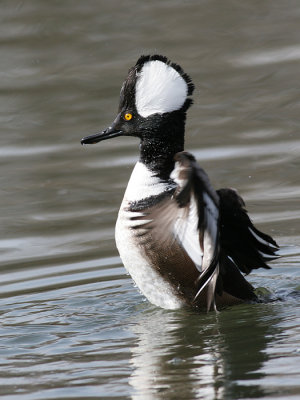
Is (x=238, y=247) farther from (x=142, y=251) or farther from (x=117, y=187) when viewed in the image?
(x=117, y=187)

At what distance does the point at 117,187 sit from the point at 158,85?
3.33 meters

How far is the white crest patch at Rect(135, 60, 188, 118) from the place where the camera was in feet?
20.7

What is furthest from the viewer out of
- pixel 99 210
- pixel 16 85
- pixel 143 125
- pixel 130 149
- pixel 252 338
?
pixel 16 85

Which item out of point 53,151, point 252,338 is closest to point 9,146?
point 53,151

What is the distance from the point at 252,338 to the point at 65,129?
18.0 ft

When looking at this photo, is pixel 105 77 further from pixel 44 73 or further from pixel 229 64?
pixel 229 64

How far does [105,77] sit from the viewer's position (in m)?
11.7

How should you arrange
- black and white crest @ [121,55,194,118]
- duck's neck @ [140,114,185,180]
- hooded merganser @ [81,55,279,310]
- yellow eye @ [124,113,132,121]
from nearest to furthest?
hooded merganser @ [81,55,279,310] → black and white crest @ [121,55,194,118] → duck's neck @ [140,114,185,180] → yellow eye @ [124,113,132,121]

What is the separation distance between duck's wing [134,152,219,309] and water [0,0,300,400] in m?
0.46

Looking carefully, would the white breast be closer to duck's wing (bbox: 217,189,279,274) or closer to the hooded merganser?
the hooded merganser

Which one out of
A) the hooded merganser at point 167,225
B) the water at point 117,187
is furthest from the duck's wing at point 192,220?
the water at point 117,187

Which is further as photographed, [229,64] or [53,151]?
[229,64]

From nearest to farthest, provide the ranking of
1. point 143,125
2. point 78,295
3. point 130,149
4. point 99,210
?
point 143,125, point 78,295, point 99,210, point 130,149

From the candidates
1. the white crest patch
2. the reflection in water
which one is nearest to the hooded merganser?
the white crest patch
